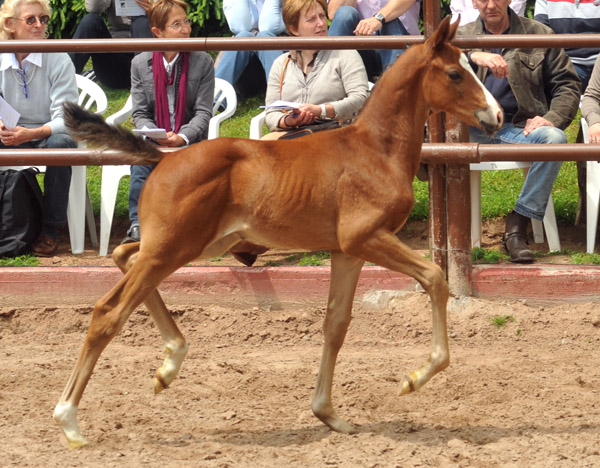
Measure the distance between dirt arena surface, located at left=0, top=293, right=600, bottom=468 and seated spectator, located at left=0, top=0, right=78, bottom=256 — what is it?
3.10 feet

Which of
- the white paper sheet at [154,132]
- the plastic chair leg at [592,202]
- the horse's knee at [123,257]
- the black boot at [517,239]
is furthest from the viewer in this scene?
the plastic chair leg at [592,202]

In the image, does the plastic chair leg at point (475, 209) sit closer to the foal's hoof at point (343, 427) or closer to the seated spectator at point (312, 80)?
the seated spectator at point (312, 80)

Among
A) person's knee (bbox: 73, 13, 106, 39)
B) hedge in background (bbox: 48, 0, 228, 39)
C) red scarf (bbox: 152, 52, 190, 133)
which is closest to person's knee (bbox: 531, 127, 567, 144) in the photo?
red scarf (bbox: 152, 52, 190, 133)

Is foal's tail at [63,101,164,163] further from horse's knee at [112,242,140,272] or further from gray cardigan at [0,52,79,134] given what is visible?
gray cardigan at [0,52,79,134]

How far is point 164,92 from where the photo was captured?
6613mm

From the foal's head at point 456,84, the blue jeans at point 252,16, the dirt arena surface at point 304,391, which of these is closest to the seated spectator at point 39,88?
the dirt arena surface at point 304,391

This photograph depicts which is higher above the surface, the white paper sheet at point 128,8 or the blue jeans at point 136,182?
the white paper sheet at point 128,8

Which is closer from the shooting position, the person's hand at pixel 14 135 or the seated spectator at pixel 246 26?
the person's hand at pixel 14 135

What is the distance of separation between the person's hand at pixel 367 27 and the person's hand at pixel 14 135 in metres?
2.59

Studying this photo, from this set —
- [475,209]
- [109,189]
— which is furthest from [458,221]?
[109,189]

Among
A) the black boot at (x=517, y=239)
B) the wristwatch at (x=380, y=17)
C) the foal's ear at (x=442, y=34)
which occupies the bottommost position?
the black boot at (x=517, y=239)

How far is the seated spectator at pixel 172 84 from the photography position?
6617 mm

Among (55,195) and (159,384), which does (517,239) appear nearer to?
(159,384)

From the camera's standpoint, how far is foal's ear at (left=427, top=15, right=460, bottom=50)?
4.10 metres
